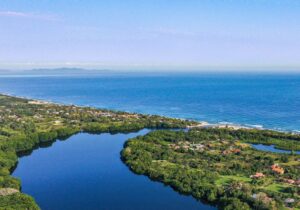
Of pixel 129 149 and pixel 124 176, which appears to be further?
pixel 129 149

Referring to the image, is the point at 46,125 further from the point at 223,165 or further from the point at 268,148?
the point at 268,148

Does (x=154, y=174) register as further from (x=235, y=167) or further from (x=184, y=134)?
(x=184, y=134)

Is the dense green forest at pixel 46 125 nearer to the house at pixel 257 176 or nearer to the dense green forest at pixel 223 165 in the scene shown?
the dense green forest at pixel 223 165

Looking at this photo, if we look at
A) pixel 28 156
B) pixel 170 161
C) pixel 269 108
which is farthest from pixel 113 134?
pixel 269 108

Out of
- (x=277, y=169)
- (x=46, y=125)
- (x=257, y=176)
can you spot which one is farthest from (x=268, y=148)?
(x=46, y=125)

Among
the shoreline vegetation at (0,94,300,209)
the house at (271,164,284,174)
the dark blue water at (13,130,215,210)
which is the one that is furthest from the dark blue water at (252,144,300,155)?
the dark blue water at (13,130,215,210)

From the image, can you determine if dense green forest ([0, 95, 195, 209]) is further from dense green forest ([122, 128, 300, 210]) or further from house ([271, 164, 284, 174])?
house ([271, 164, 284, 174])
